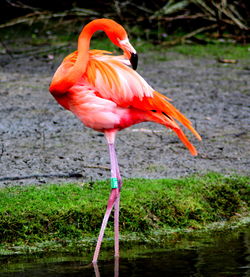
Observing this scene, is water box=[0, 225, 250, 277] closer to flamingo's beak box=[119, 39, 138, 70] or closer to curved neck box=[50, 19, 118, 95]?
curved neck box=[50, 19, 118, 95]

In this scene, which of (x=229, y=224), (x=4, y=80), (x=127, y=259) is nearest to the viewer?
(x=127, y=259)

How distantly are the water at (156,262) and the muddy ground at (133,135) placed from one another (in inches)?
46.7

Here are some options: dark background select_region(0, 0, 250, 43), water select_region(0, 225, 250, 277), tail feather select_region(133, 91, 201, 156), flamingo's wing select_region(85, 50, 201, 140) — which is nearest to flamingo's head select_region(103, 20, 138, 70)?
flamingo's wing select_region(85, 50, 201, 140)

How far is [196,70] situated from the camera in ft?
30.6

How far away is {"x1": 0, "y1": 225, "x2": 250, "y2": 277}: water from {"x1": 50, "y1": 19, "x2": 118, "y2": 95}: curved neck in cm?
103

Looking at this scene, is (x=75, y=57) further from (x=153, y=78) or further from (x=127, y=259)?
(x=153, y=78)

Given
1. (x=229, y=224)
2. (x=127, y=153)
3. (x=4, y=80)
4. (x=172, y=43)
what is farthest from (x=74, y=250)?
(x=172, y=43)

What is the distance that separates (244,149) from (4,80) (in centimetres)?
396

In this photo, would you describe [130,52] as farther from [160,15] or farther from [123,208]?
[160,15]

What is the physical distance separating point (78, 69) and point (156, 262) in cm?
125

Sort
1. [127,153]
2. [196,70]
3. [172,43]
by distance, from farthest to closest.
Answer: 1. [172,43]
2. [196,70]
3. [127,153]

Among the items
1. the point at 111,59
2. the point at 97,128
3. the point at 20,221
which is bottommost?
the point at 20,221

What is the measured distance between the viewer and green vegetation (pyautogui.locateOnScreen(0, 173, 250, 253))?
4.17m


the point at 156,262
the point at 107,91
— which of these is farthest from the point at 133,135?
the point at 156,262
